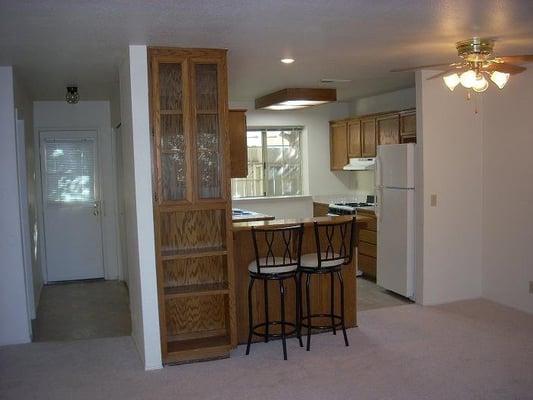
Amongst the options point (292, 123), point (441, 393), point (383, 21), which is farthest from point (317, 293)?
point (292, 123)

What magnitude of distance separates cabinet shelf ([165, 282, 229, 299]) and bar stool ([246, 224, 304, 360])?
0.23 metres

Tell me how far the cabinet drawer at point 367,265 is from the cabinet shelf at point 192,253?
2824 mm

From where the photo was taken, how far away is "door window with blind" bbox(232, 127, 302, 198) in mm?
7906

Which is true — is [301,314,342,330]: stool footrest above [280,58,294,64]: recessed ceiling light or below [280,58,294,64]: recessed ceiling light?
below

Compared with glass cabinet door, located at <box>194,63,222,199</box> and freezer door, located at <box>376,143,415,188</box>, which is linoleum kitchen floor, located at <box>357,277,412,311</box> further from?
glass cabinet door, located at <box>194,63,222,199</box>

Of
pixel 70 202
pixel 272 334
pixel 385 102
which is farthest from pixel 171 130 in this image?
pixel 385 102

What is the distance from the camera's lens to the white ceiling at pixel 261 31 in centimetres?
283

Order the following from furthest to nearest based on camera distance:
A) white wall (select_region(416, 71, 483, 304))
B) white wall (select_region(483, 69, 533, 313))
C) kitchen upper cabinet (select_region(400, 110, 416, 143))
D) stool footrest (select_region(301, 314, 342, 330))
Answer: kitchen upper cabinet (select_region(400, 110, 416, 143))
white wall (select_region(416, 71, 483, 304))
white wall (select_region(483, 69, 533, 313))
stool footrest (select_region(301, 314, 342, 330))

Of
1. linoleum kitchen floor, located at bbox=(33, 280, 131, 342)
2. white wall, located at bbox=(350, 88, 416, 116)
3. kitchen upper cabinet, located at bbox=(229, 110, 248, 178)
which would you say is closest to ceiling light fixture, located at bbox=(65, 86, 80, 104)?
kitchen upper cabinet, located at bbox=(229, 110, 248, 178)

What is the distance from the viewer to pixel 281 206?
7934 mm

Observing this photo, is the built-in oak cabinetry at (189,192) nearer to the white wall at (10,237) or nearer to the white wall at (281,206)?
the white wall at (10,237)

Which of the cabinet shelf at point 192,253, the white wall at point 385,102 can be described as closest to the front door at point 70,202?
the cabinet shelf at point 192,253

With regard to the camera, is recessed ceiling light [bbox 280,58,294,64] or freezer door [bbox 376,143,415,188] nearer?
recessed ceiling light [bbox 280,58,294,64]

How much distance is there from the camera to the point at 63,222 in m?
7.03
